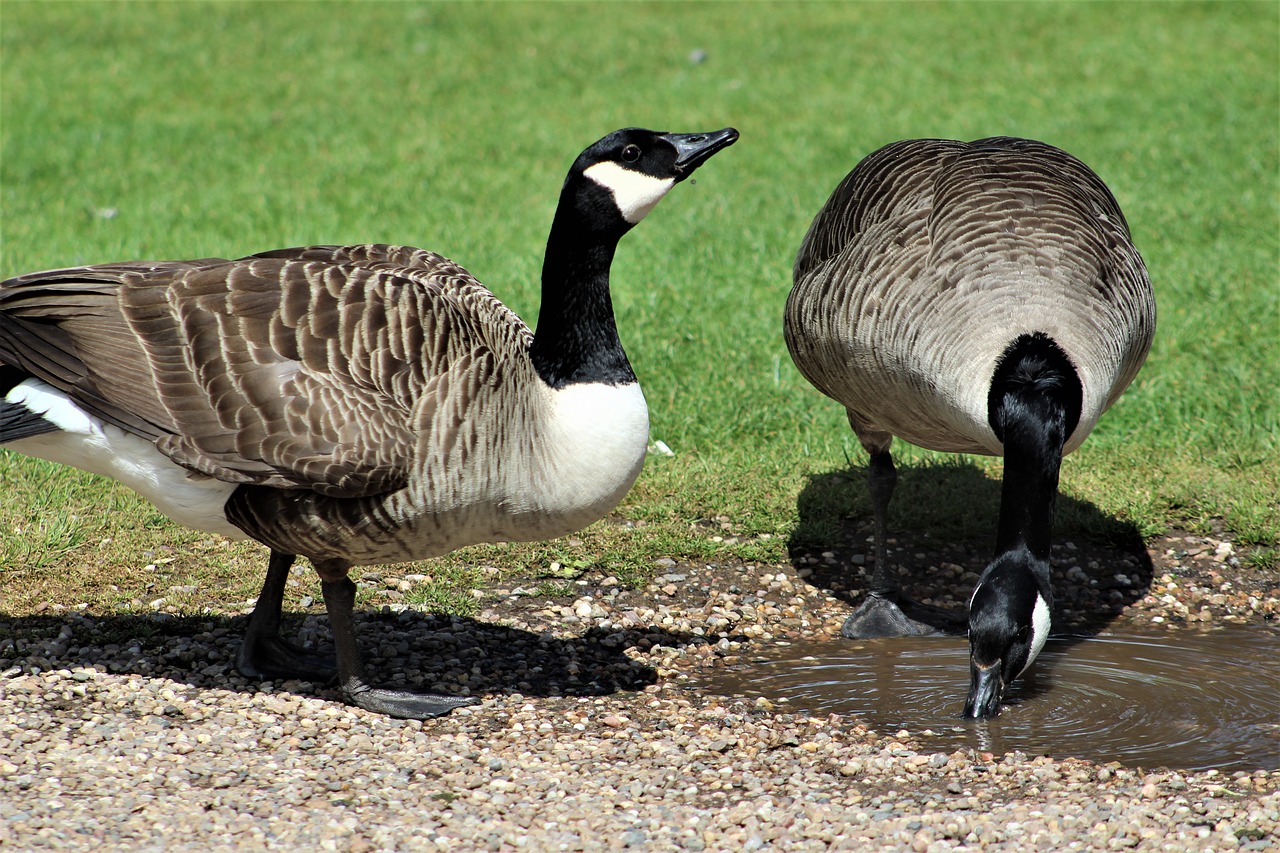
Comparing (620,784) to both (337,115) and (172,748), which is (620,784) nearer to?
(172,748)

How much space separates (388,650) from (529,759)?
46.1 inches

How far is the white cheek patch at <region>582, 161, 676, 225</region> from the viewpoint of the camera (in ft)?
14.7

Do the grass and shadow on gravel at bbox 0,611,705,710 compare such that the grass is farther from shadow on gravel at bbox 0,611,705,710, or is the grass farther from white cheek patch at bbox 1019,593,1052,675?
white cheek patch at bbox 1019,593,1052,675

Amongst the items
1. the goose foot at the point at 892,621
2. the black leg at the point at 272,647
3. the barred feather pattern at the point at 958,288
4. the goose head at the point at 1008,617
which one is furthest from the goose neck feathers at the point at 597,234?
the goose foot at the point at 892,621

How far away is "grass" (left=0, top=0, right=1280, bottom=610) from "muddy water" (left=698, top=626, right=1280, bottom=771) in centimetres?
94

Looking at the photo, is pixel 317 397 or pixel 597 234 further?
pixel 597 234

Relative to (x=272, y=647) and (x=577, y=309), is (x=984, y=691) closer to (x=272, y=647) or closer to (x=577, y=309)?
(x=577, y=309)

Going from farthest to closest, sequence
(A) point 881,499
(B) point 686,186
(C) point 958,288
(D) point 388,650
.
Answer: (B) point 686,186
(A) point 881,499
(D) point 388,650
(C) point 958,288

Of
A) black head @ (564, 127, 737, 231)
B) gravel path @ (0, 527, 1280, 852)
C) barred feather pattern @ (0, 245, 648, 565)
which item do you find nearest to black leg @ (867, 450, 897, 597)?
gravel path @ (0, 527, 1280, 852)

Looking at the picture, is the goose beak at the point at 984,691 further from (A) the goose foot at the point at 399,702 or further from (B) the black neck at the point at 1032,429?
(A) the goose foot at the point at 399,702

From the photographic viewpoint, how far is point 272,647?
4965 millimetres

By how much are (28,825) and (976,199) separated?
403 cm

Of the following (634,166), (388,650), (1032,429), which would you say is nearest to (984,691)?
(1032,429)

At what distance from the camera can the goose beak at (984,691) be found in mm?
4469
